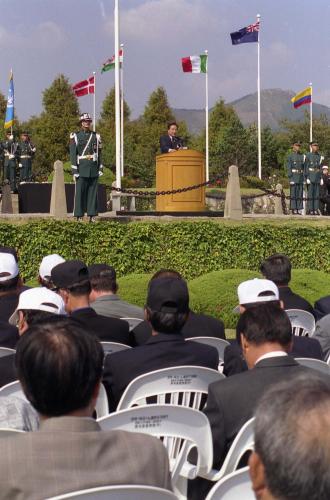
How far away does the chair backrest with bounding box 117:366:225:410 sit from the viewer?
4.31 meters

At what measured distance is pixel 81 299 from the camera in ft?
20.0

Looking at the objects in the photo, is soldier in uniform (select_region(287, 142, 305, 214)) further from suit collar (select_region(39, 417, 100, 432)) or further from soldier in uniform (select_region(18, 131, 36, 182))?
suit collar (select_region(39, 417, 100, 432))

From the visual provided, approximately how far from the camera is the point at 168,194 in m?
19.0

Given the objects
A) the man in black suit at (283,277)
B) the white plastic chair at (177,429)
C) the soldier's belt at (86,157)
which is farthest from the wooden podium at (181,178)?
the white plastic chair at (177,429)

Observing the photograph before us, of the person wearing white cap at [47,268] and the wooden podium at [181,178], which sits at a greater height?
the wooden podium at [181,178]

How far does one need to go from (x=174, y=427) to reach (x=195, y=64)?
32.8 metres

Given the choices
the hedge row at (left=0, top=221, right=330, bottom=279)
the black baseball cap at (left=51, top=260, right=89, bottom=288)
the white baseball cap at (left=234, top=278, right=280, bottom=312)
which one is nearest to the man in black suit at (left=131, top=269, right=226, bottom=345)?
the black baseball cap at (left=51, top=260, right=89, bottom=288)

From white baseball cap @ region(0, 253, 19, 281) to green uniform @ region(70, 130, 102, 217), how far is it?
9064mm

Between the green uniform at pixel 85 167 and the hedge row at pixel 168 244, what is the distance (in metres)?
1.59

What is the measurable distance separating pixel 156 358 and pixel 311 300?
23.1ft

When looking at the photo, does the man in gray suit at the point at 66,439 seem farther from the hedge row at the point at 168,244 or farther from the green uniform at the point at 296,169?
the green uniform at the point at 296,169

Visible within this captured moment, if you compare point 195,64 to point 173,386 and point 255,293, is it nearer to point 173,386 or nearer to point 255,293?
point 255,293

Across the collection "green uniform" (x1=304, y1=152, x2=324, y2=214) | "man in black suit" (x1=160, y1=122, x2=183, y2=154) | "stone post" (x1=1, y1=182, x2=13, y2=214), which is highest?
"man in black suit" (x1=160, y1=122, x2=183, y2=154)

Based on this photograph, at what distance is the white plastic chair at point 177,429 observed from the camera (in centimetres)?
351
